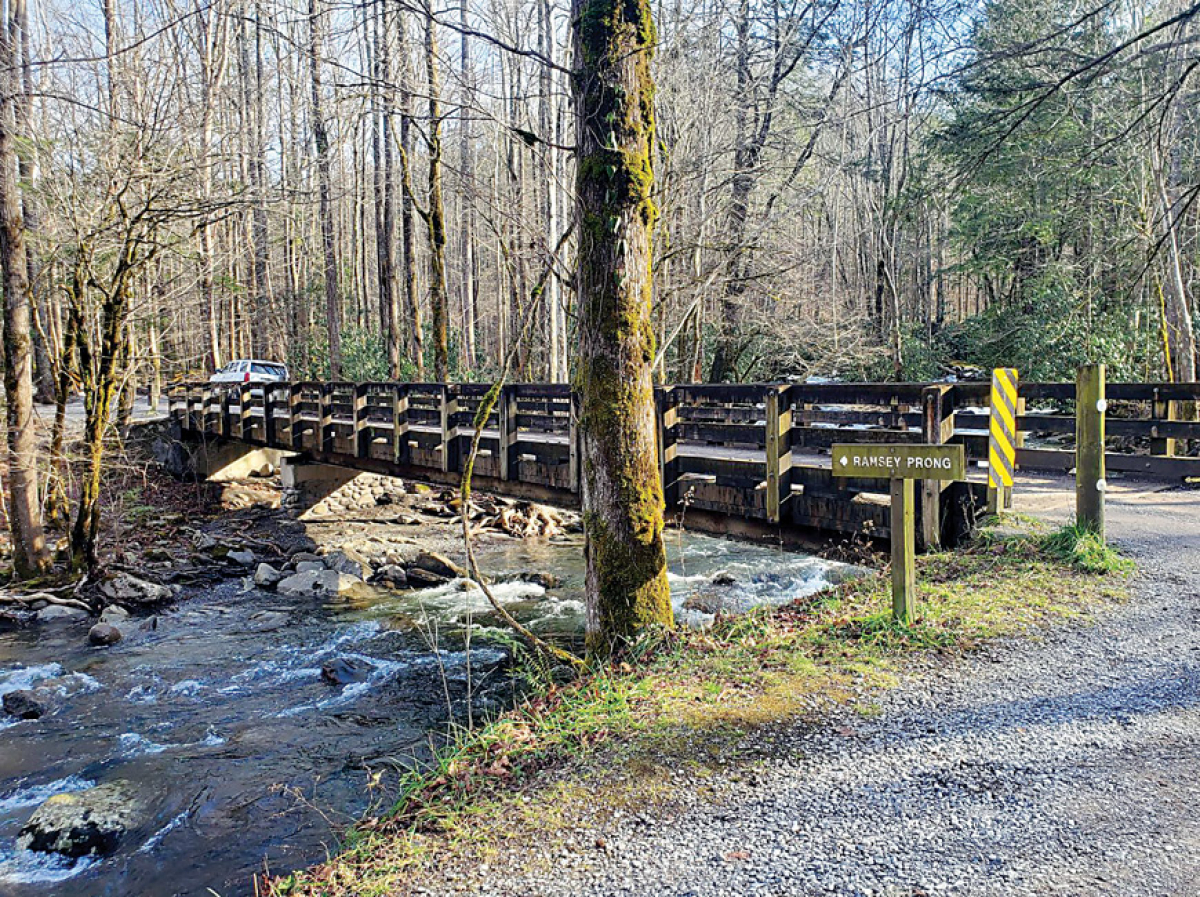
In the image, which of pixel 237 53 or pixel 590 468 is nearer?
pixel 590 468

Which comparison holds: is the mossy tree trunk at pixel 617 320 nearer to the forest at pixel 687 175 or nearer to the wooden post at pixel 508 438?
the forest at pixel 687 175

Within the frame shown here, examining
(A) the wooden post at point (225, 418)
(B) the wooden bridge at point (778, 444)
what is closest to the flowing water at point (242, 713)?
(B) the wooden bridge at point (778, 444)

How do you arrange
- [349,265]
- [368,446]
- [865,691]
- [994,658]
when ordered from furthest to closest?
[349,265], [368,446], [994,658], [865,691]

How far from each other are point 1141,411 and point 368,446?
13998 mm

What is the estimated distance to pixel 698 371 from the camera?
67.4ft

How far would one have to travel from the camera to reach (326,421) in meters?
15.7

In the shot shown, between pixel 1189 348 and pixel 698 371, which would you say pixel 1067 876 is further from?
pixel 698 371

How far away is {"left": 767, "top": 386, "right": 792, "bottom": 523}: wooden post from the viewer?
7.91 m

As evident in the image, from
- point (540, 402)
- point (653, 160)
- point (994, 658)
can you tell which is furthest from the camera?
point (540, 402)

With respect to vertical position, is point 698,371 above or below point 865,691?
above

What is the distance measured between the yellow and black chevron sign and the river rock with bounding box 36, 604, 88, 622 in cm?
1092

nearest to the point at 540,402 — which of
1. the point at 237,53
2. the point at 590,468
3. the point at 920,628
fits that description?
the point at 590,468

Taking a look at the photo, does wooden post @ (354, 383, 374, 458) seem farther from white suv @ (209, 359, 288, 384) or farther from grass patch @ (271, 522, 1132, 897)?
grass patch @ (271, 522, 1132, 897)

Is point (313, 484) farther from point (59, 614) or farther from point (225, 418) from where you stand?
point (59, 614)
